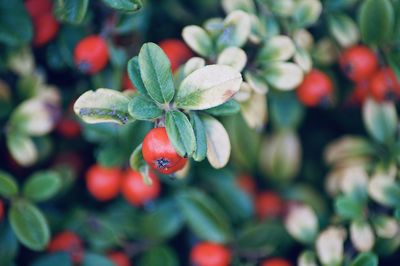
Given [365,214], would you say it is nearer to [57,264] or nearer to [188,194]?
[188,194]

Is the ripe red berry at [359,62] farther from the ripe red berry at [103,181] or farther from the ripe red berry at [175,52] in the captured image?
the ripe red berry at [103,181]

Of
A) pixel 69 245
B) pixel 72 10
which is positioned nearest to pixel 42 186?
pixel 69 245

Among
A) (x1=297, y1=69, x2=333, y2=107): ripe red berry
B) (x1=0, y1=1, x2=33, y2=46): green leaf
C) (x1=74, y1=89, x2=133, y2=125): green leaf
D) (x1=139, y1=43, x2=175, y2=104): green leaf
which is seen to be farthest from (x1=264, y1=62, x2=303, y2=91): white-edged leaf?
(x1=0, y1=1, x2=33, y2=46): green leaf

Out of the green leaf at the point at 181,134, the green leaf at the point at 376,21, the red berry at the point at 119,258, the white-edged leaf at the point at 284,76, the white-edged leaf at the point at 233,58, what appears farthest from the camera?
the red berry at the point at 119,258

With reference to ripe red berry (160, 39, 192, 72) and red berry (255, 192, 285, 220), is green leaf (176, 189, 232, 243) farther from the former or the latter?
ripe red berry (160, 39, 192, 72)

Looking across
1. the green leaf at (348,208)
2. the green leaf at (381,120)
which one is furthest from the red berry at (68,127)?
the green leaf at (381,120)

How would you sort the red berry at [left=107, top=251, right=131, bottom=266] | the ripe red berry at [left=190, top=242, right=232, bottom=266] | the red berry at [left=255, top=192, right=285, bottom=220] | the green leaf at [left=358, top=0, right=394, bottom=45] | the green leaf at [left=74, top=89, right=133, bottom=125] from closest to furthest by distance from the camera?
the green leaf at [left=74, top=89, right=133, bottom=125], the green leaf at [left=358, top=0, right=394, bottom=45], the ripe red berry at [left=190, top=242, right=232, bottom=266], the red berry at [left=107, top=251, right=131, bottom=266], the red berry at [left=255, top=192, right=285, bottom=220]

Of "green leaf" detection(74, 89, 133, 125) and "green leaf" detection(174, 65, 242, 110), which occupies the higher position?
"green leaf" detection(174, 65, 242, 110)
